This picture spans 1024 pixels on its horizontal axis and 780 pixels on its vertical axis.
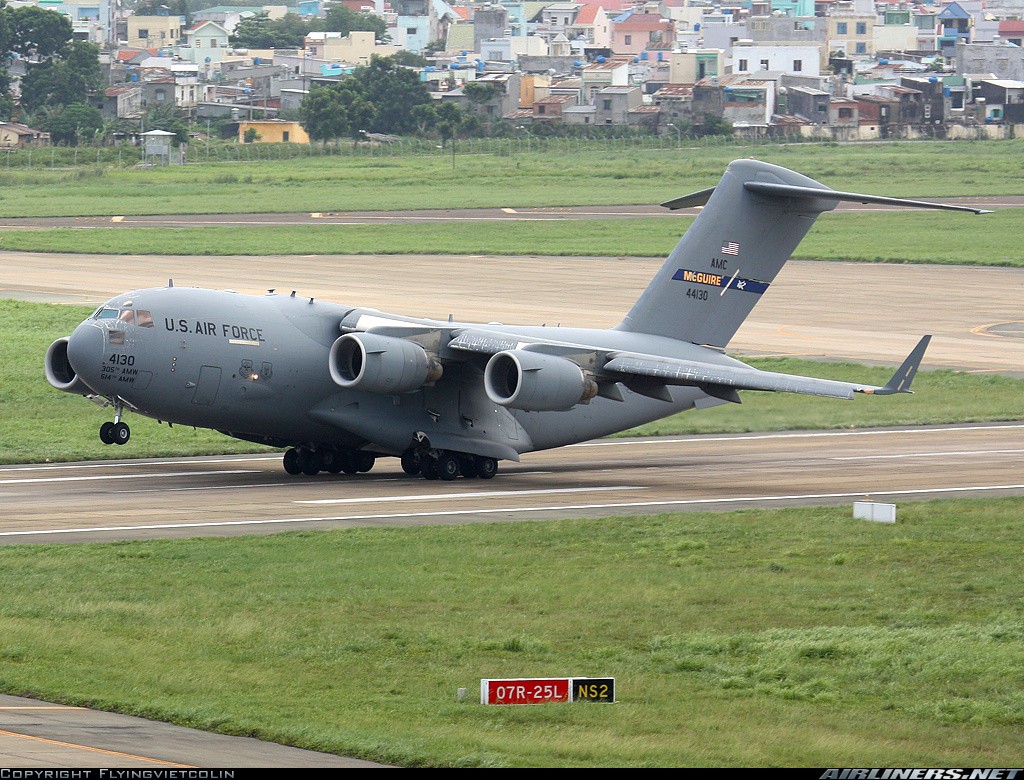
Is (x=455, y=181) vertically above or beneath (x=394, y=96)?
beneath

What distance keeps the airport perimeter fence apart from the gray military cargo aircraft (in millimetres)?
102950

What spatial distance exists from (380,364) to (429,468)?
293 centimetres

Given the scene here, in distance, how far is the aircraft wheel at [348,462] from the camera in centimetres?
3594

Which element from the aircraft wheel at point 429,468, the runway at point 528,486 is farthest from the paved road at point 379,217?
the aircraft wheel at point 429,468

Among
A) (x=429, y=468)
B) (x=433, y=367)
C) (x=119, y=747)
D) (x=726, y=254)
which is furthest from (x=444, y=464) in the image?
(x=119, y=747)

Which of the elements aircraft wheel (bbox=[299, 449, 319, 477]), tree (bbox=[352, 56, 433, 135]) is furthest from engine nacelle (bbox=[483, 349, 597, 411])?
tree (bbox=[352, 56, 433, 135])

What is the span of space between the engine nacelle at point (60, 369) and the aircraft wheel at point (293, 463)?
14.8ft

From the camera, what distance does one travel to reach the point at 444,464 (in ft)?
116

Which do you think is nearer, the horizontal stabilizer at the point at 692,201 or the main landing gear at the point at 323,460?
the main landing gear at the point at 323,460

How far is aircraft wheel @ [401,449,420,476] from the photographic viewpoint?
115 feet

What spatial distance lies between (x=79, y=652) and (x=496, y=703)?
5252mm

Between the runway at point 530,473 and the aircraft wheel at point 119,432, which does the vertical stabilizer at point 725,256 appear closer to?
the runway at point 530,473

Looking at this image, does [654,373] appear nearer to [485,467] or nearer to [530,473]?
[485,467]

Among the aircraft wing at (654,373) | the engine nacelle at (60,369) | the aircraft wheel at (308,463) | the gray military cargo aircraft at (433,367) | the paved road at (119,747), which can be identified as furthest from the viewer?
the aircraft wheel at (308,463)
